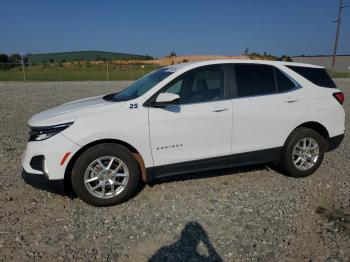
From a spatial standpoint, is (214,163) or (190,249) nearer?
(190,249)

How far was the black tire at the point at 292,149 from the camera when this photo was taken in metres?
4.98

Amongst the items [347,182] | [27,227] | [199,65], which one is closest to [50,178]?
[27,227]

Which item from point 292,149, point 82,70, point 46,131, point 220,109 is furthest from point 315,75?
point 82,70

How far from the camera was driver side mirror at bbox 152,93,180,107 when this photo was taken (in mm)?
4121

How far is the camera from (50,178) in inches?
155

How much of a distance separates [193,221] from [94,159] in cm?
138

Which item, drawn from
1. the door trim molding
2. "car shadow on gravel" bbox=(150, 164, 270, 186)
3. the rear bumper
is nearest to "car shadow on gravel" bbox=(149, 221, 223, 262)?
the door trim molding

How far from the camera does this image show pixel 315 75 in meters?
5.23

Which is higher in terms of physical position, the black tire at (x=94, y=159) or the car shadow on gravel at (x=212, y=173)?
the black tire at (x=94, y=159)

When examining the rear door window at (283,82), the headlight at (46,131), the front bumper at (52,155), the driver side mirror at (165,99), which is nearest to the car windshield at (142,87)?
the driver side mirror at (165,99)

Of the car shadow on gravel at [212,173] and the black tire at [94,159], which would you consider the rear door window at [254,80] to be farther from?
the black tire at [94,159]

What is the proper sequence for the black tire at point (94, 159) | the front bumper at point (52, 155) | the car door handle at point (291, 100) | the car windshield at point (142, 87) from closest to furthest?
1. the front bumper at point (52, 155)
2. the black tire at point (94, 159)
3. the car windshield at point (142, 87)
4. the car door handle at point (291, 100)

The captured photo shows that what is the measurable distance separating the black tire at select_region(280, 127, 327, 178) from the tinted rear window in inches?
30.1

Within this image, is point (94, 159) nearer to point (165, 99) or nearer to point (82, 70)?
point (165, 99)
